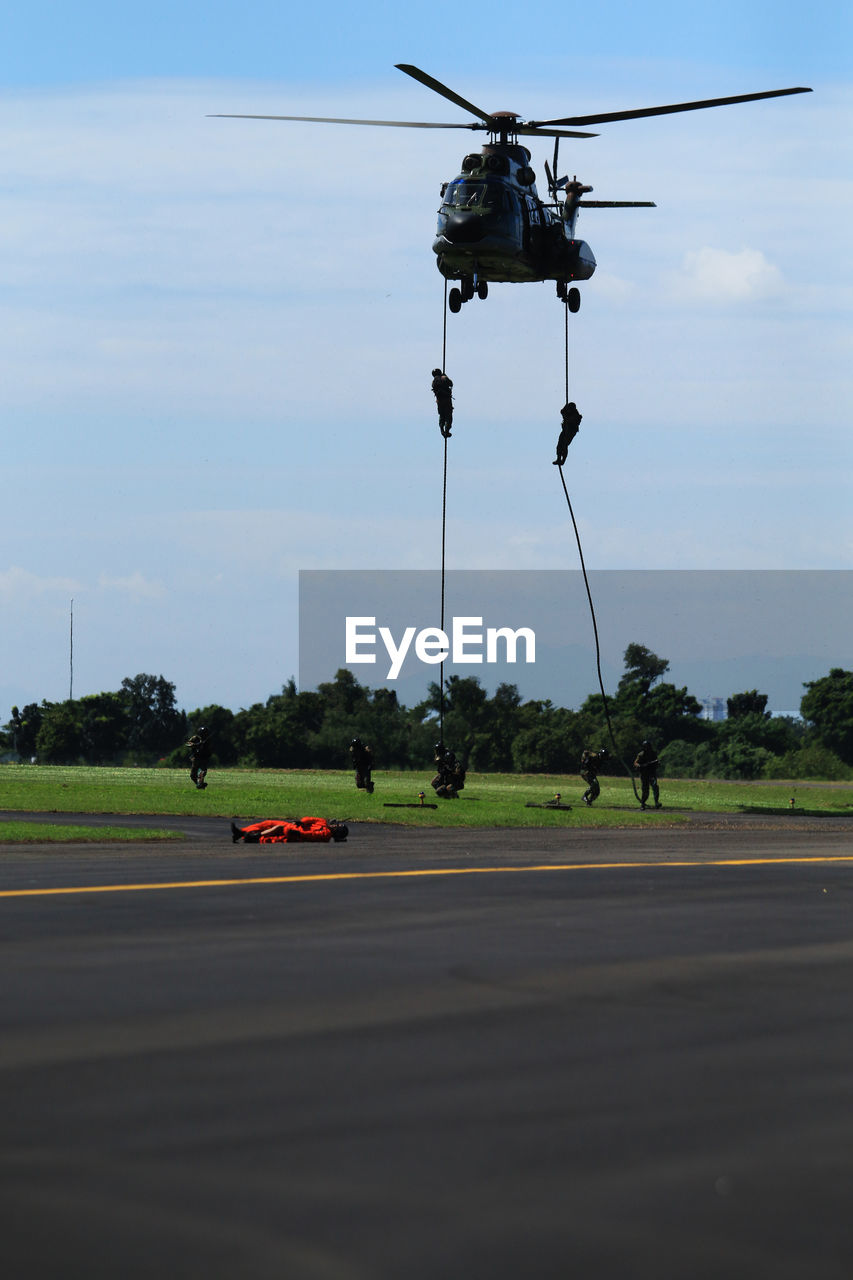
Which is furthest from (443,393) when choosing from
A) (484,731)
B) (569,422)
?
(484,731)

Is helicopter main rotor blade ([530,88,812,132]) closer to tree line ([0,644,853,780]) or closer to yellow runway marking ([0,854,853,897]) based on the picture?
yellow runway marking ([0,854,853,897])

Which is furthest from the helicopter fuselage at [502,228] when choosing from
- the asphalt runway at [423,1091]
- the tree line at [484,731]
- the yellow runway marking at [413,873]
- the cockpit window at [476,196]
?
the tree line at [484,731]

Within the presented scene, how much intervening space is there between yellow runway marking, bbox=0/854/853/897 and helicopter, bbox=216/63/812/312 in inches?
597

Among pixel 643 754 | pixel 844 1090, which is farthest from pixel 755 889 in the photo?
pixel 643 754

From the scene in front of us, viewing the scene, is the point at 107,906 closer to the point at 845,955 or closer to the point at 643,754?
the point at 845,955

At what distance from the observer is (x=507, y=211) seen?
3191 centimetres

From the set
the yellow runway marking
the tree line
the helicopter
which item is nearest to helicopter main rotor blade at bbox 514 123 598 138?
the helicopter

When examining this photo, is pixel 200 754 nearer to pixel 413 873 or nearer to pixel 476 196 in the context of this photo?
pixel 476 196

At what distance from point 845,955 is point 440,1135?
235 inches

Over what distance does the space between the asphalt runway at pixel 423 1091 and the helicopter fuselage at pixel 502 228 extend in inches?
815

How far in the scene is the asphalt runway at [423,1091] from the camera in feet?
16.3

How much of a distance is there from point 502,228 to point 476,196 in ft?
2.75

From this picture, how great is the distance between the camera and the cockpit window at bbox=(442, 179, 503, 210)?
104 ft

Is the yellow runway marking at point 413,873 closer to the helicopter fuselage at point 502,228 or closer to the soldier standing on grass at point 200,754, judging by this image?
the helicopter fuselage at point 502,228
